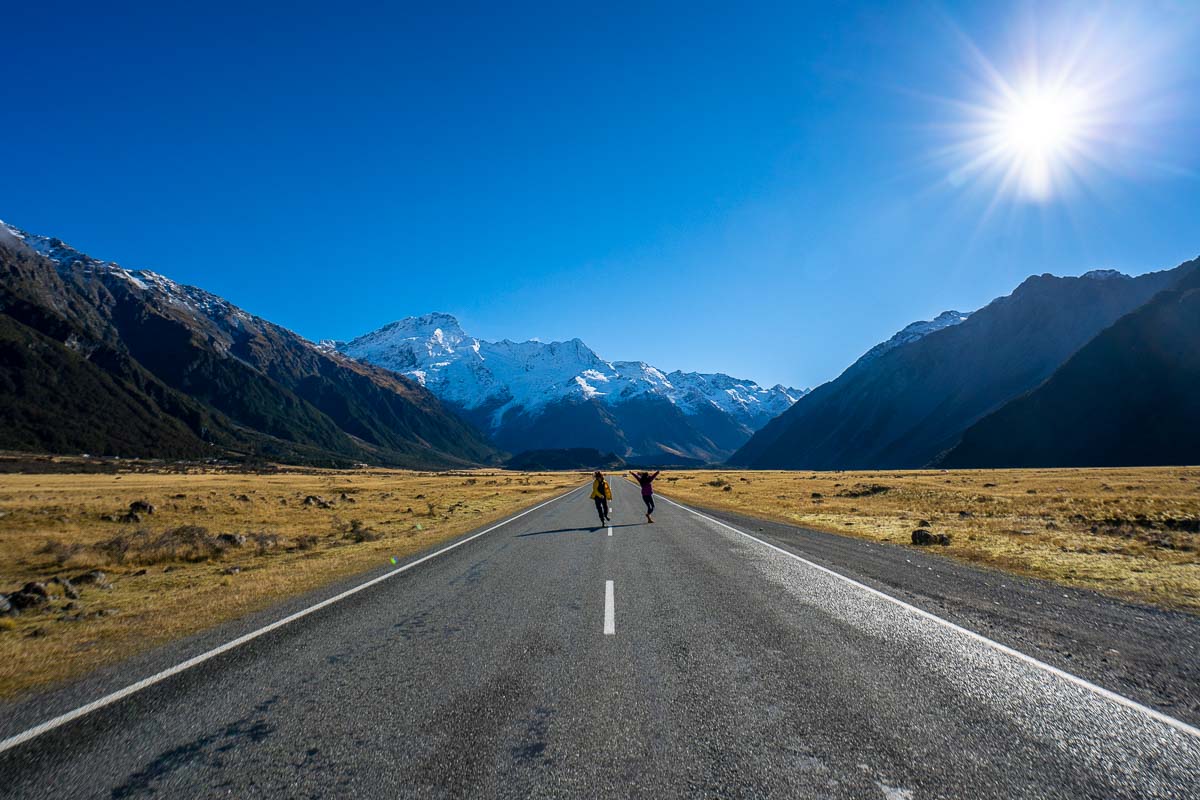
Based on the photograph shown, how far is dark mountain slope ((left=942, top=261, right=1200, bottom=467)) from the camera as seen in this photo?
110m

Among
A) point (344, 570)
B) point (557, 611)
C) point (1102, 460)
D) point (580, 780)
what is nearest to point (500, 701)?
point (580, 780)

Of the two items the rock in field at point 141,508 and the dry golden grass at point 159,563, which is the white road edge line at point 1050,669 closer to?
the dry golden grass at point 159,563

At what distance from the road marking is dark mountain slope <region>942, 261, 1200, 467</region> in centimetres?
14140

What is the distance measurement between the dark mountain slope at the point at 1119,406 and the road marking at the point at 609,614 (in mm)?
141397

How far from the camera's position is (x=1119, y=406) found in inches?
4739

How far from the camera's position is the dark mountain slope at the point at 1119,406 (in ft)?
361

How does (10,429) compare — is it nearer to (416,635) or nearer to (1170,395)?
(416,635)

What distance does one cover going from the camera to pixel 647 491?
26078 mm

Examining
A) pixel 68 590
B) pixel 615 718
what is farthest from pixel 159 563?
pixel 615 718

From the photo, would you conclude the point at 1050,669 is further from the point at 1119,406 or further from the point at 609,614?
the point at 1119,406

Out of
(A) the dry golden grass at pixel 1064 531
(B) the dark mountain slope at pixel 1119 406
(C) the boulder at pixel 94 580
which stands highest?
(B) the dark mountain slope at pixel 1119 406

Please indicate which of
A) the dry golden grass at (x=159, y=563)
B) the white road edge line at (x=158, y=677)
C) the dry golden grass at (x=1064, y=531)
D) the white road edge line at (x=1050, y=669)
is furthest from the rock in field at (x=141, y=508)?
the white road edge line at (x=1050, y=669)

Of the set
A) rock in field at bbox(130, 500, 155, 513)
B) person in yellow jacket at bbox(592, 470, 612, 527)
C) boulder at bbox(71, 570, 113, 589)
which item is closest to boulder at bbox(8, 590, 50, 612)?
boulder at bbox(71, 570, 113, 589)

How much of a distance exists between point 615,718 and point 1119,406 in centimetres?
16471
